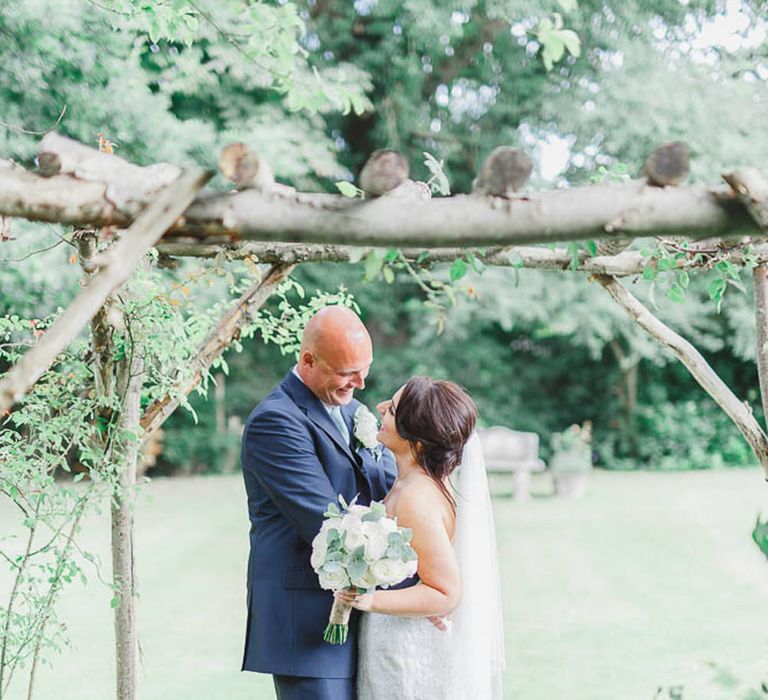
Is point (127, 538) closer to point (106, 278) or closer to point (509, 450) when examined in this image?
point (106, 278)

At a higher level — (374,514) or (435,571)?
(374,514)

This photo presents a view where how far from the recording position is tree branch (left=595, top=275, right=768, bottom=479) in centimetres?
371

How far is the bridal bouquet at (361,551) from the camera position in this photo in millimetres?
2766

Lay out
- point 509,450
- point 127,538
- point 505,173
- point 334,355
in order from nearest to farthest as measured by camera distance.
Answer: point 505,173
point 334,355
point 127,538
point 509,450

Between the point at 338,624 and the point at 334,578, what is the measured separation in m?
0.33

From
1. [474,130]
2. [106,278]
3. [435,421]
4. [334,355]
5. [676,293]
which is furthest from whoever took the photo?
[474,130]

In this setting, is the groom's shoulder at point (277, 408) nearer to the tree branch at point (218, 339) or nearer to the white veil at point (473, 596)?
the white veil at point (473, 596)

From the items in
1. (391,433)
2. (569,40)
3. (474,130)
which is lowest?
(391,433)

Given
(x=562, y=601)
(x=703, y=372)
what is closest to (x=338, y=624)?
(x=703, y=372)

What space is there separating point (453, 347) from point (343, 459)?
1429cm

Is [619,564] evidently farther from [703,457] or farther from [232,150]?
[232,150]

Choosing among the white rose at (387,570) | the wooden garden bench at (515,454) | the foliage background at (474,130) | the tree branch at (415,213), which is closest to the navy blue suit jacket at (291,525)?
the white rose at (387,570)

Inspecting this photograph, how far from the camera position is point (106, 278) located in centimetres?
185

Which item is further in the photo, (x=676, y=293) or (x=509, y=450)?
(x=509, y=450)
